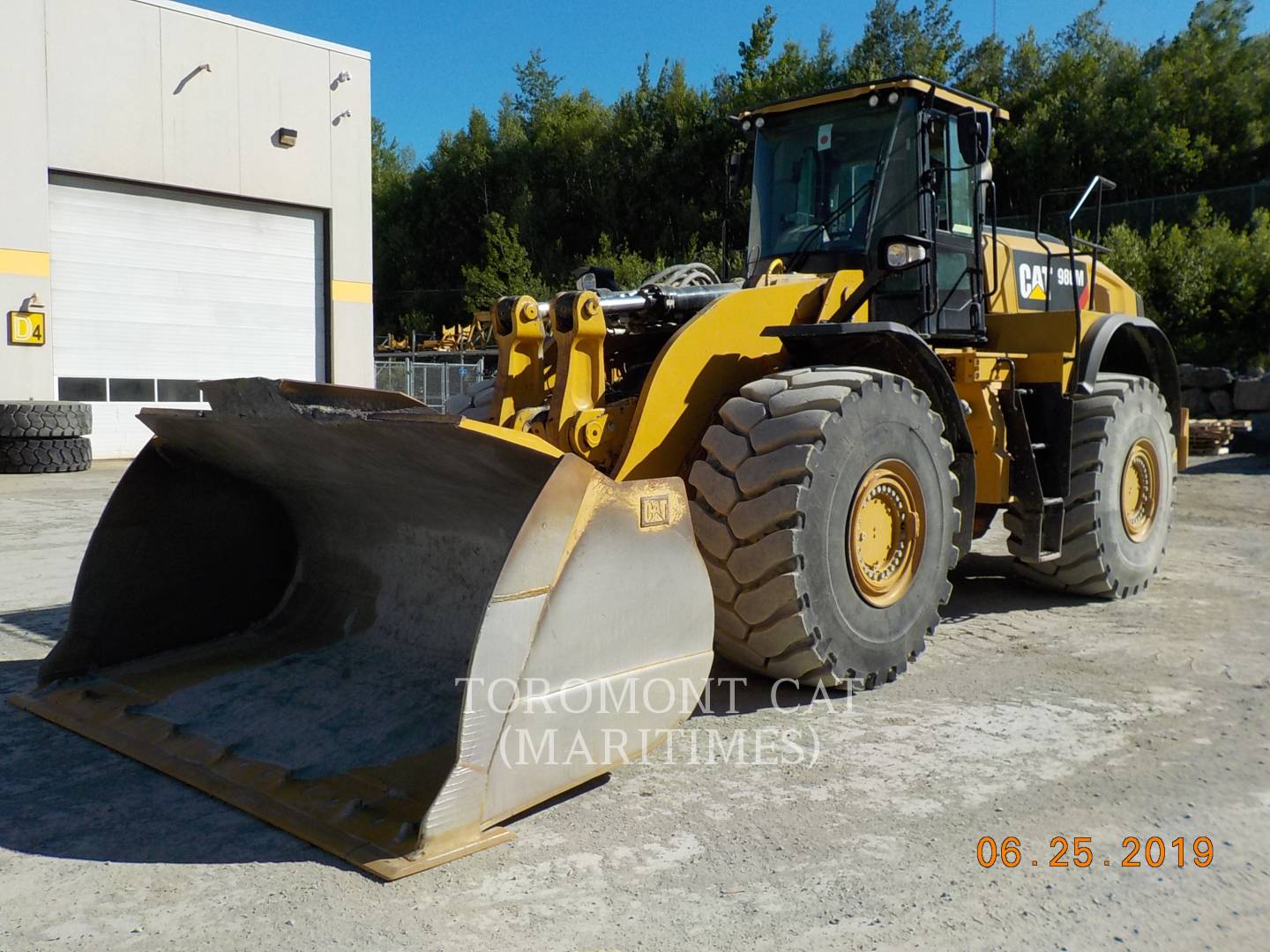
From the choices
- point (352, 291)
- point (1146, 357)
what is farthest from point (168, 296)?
point (1146, 357)

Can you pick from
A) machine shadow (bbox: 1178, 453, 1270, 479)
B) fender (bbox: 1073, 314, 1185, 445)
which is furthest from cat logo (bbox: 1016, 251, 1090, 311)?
machine shadow (bbox: 1178, 453, 1270, 479)

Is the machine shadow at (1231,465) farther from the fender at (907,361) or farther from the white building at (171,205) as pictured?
the white building at (171,205)

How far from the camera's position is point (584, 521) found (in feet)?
10.9

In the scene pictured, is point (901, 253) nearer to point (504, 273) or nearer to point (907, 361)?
point (907, 361)

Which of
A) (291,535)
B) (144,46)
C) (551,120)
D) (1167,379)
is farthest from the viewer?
(551,120)

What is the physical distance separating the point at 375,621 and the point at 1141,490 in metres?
5.09

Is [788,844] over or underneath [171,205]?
underneath

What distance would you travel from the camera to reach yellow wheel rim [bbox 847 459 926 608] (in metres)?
4.59

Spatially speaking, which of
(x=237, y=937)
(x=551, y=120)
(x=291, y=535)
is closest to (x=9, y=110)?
(x=291, y=535)

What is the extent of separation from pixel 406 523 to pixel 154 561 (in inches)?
42.5

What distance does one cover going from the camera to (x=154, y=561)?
4.65 m

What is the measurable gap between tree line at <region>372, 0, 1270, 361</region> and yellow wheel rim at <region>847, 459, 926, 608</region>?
15687mm

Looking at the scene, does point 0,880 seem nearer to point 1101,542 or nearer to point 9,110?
point 1101,542
